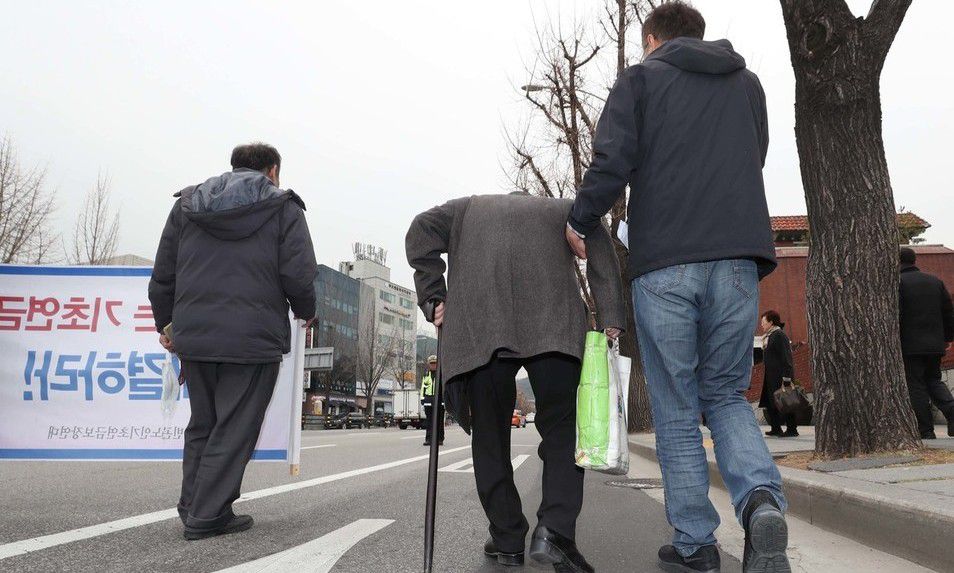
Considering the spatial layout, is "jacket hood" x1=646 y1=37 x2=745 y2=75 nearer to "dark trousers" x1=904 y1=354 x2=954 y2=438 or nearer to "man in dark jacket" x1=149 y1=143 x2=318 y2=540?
"man in dark jacket" x1=149 y1=143 x2=318 y2=540

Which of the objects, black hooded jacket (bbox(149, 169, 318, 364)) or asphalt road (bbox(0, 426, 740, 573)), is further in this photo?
black hooded jacket (bbox(149, 169, 318, 364))

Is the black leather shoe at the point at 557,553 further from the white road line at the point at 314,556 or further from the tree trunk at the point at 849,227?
the tree trunk at the point at 849,227

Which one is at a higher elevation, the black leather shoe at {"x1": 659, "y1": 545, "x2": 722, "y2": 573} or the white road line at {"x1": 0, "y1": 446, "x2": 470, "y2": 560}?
the white road line at {"x1": 0, "y1": 446, "x2": 470, "y2": 560}

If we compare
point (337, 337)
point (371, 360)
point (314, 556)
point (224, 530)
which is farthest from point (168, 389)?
point (337, 337)

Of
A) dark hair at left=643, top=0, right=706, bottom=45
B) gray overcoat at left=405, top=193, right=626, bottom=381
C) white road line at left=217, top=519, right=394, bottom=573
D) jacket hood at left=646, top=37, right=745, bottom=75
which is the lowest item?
white road line at left=217, top=519, right=394, bottom=573

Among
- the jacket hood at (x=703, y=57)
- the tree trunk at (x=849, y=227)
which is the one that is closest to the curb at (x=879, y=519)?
the tree trunk at (x=849, y=227)

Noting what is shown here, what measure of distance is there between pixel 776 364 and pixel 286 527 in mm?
7793

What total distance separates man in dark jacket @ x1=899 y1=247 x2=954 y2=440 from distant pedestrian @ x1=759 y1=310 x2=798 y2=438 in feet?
7.16

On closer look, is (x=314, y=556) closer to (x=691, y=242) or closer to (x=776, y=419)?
(x=691, y=242)

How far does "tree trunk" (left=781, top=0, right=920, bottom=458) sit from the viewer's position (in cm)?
519

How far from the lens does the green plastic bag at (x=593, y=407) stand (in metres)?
2.78

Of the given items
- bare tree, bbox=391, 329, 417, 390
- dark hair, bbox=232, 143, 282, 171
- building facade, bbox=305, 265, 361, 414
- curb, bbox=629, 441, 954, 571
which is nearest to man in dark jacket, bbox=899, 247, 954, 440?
curb, bbox=629, 441, 954, 571

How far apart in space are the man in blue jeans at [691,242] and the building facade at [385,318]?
79912 mm

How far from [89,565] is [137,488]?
2743mm
